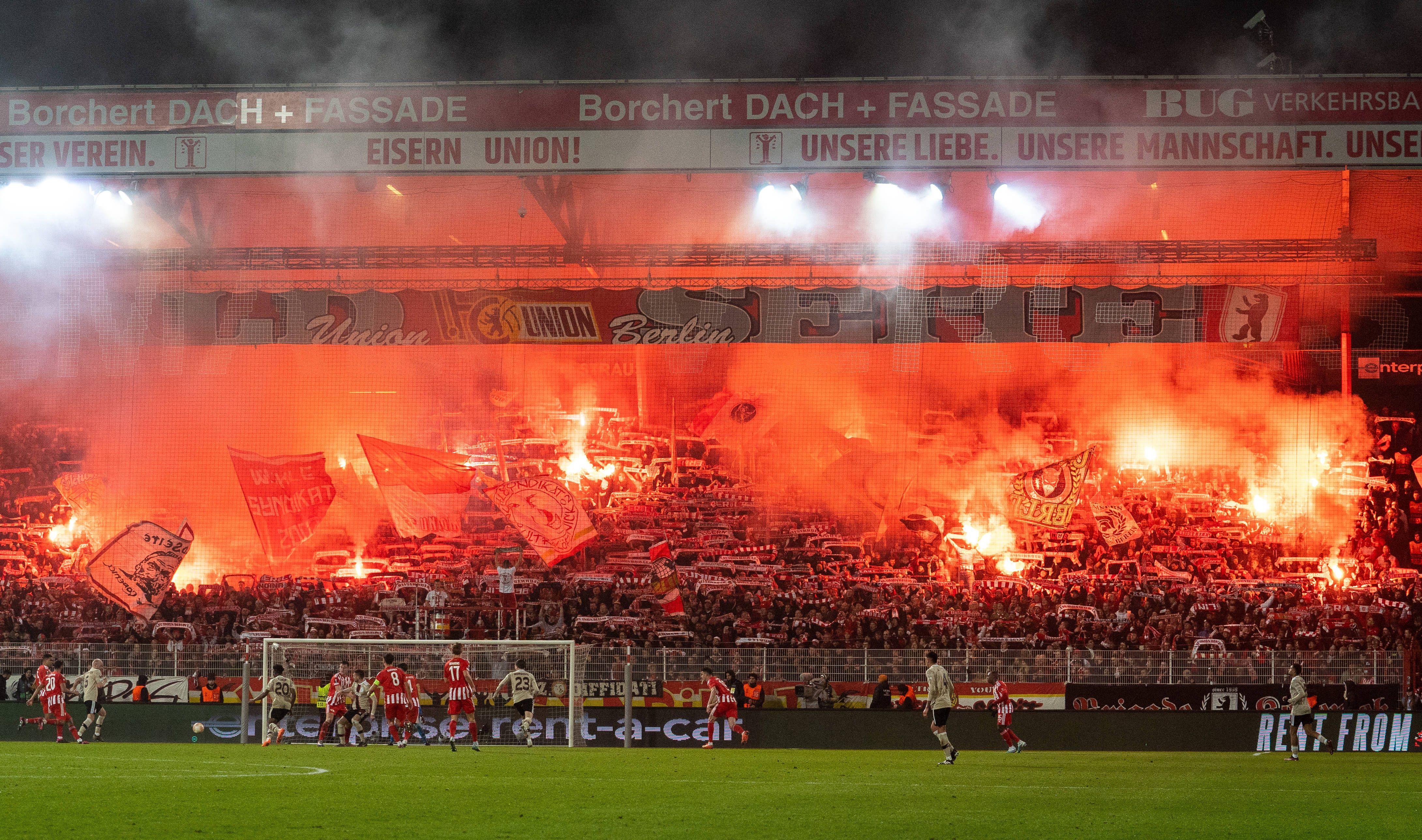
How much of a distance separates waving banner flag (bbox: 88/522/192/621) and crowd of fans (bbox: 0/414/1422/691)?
289 millimetres

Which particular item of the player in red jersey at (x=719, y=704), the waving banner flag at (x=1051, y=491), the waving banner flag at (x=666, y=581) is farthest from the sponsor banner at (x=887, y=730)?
the waving banner flag at (x=1051, y=491)

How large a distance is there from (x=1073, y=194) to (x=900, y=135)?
529 cm

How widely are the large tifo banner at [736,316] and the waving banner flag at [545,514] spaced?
315 centimetres

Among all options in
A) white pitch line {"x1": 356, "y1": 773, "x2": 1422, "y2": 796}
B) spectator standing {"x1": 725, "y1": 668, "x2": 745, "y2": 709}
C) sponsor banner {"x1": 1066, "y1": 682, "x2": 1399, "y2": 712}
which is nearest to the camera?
white pitch line {"x1": 356, "y1": 773, "x2": 1422, "y2": 796}

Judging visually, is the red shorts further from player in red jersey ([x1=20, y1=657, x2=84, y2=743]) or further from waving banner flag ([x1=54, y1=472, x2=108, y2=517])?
waving banner flag ([x1=54, y1=472, x2=108, y2=517])

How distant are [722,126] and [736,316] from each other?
4197mm

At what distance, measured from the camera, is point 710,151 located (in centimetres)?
2069

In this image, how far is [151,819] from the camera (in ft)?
26.9

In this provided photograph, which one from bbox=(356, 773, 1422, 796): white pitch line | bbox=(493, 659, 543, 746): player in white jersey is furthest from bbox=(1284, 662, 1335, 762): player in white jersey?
bbox=(493, 659, 543, 746): player in white jersey

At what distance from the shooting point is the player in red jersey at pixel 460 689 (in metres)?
17.3

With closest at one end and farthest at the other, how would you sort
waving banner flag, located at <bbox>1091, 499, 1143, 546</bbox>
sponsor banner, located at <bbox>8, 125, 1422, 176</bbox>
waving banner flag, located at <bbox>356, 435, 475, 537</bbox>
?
sponsor banner, located at <bbox>8, 125, 1422, 176</bbox>
waving banner flag, located at <bbox>1091, 499, 1143, 546</bbox>
waving banner flag, located at <bbox>356, 435, 475, 537</bbox>

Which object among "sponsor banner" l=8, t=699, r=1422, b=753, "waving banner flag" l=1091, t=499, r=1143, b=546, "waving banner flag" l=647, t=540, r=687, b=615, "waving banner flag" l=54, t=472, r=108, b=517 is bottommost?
"sponsor banner" l=8, t=699, r=1422, b=753

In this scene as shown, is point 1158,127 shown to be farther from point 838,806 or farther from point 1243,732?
point 838,806

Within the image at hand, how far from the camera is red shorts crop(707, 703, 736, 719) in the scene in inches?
718
